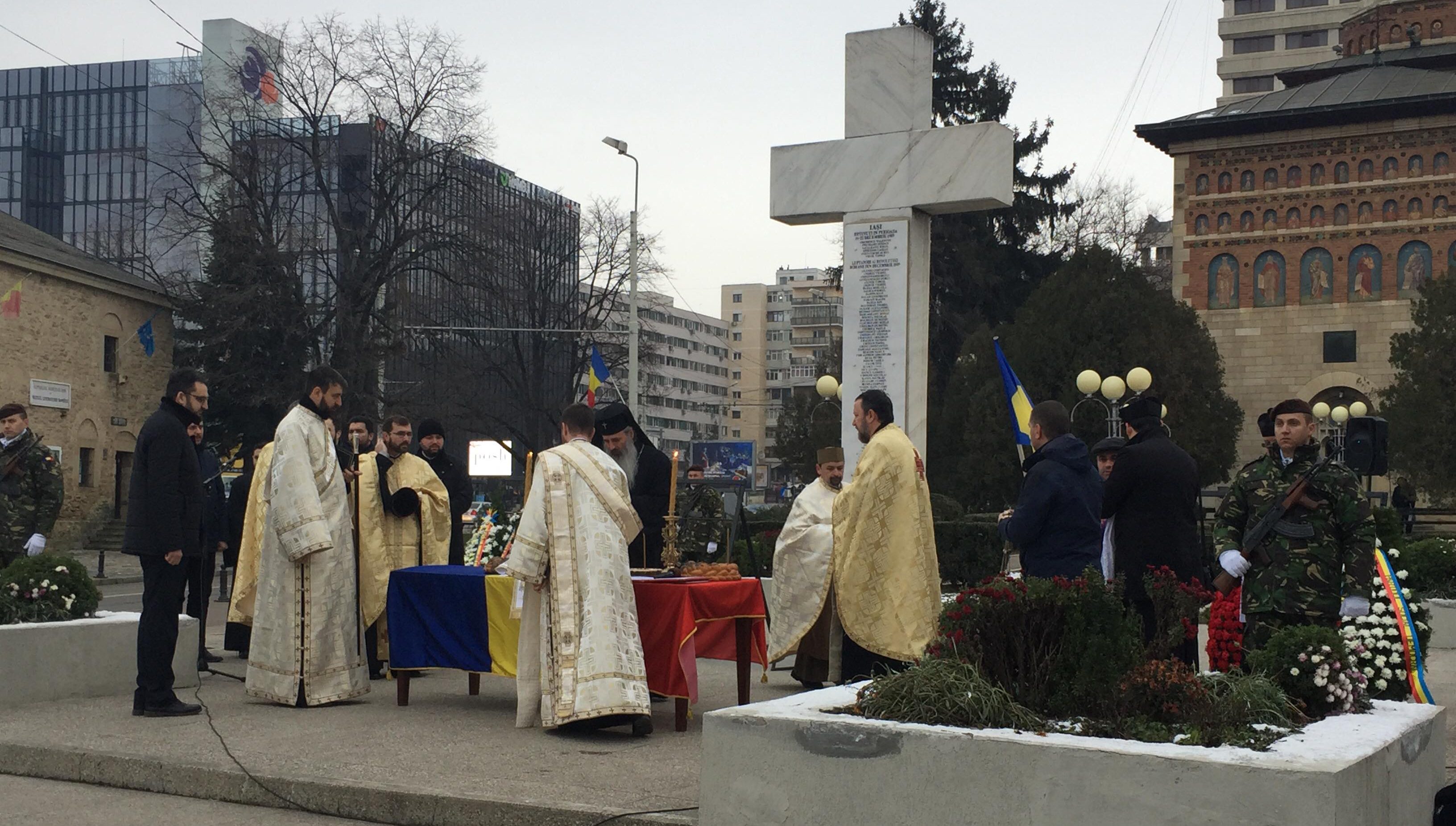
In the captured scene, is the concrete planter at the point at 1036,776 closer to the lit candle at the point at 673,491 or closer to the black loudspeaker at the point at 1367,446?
the lit candle at the point at 673,491

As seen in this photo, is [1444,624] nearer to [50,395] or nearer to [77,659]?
[77,659]

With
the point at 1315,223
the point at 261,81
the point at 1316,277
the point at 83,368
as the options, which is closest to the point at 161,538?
the point at 83,368

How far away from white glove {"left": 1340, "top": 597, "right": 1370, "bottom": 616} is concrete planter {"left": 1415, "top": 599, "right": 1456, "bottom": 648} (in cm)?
948

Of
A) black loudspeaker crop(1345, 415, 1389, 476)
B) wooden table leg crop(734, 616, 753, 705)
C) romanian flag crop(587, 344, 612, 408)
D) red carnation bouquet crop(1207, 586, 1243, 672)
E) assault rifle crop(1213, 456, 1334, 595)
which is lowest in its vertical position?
wooden table leg crop(734, 616, 753, 705)

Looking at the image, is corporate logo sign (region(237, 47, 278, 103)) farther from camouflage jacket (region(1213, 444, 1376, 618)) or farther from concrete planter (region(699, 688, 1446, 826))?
concrete planter (region(699, 688, 1446, 826))

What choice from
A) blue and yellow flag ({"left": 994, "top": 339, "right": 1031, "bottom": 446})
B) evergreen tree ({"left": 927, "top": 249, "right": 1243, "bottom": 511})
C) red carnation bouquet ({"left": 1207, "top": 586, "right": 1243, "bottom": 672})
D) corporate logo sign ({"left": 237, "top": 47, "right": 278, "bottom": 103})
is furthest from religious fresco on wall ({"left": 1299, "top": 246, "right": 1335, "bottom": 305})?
red carnation bouquet ({"left": 1207, "top": 586, "right": 1243, "bottom": 672})

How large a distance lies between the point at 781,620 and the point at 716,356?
153 m

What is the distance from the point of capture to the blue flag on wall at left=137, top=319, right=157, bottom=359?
45.8m

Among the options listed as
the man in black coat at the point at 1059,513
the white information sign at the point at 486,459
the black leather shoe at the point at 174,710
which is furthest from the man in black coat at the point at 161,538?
the white information sign at the point at 486,459

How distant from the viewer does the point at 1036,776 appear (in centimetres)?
488

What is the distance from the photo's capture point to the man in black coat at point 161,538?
8.61 meters

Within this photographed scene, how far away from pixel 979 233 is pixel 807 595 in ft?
139

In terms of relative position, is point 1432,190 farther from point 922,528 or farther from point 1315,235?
point 922,528

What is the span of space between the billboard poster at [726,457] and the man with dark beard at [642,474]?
4744 cm
